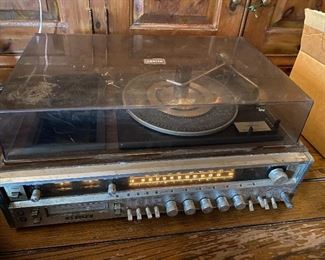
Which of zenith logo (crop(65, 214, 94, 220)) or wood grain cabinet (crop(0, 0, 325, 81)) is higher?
wood grain cabinet (crop(0, 0, 325, 81))

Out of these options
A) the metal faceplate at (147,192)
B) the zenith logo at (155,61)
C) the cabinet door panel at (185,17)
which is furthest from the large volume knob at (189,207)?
the cabinet door panel at (185,17)

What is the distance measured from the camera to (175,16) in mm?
885

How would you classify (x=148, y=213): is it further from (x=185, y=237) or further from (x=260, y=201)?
(x=260, y=201)

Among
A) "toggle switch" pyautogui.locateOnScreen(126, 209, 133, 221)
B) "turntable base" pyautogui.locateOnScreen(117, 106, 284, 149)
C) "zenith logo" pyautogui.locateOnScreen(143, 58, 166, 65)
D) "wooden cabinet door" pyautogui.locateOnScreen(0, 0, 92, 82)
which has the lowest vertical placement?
"toggle switch" pyautogui.locateOnScreen(126, 209, 133, 221)

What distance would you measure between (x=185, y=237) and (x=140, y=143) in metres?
0.23

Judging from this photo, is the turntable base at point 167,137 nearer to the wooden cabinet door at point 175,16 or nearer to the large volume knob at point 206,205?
the large volume knob at point 206,205

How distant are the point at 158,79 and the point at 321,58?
48cm

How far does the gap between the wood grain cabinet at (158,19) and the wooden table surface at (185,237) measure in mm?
545

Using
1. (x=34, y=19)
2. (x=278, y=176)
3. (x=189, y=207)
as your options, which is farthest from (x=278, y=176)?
(x=34, y=19)

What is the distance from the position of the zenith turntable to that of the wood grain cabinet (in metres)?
0.17

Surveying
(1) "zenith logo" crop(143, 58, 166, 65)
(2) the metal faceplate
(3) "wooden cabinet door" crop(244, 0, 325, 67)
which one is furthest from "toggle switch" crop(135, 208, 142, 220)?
(3) "wooden cabinet door" crop(244, 0, 325, 67)

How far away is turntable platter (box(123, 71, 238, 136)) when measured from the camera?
1.99ft

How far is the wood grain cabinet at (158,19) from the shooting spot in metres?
0.82

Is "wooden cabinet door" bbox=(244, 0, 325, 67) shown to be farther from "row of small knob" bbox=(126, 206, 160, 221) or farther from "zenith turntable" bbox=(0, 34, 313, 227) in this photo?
"row of small knob" bbox=(126, 206, 160, 221)
